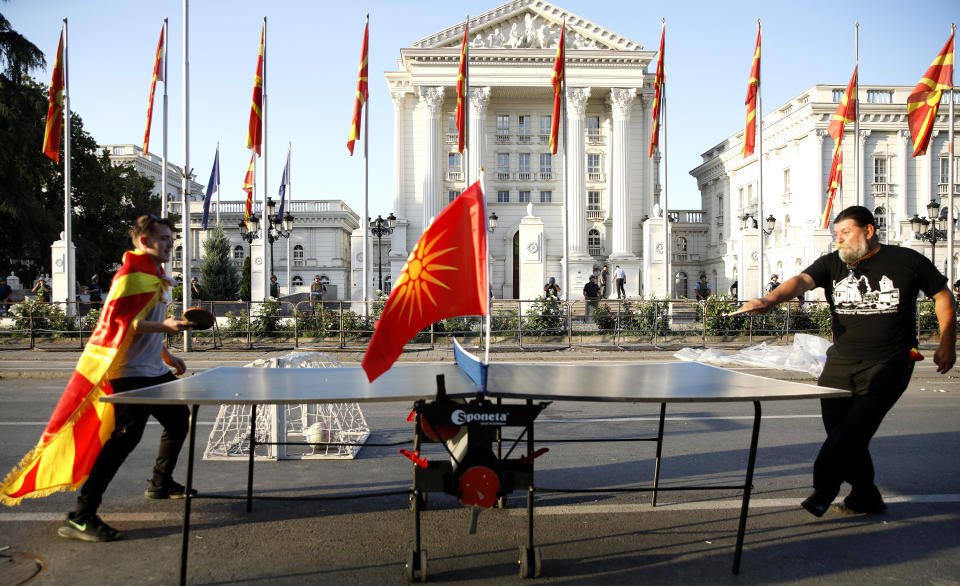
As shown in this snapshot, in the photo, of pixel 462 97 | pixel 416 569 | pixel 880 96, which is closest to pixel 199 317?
pixel 416 569

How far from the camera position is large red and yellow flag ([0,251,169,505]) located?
409 centimetres

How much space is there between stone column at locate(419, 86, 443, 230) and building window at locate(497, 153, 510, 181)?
6.30 meters

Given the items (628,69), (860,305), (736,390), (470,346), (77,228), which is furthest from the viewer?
(628,69)

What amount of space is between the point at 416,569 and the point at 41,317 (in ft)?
63.4

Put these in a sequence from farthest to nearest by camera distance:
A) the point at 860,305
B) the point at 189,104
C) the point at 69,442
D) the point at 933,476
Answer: the point at 189,104, the point at 933,476, the point at 860,305, the point at 69,442

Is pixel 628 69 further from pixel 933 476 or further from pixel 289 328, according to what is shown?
pixel 933 476

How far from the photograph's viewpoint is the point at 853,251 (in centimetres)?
450

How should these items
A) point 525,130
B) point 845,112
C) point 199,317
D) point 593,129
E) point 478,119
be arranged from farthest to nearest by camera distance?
point 593,129
point 525,130
point 478,119
point 845,112
point 199,317

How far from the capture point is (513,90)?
49906 millimetres

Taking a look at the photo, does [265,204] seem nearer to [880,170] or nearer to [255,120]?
[255,120]

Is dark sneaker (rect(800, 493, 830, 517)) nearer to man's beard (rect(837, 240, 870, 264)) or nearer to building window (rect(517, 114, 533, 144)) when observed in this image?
man's beard (rect(837, 240, 870, 264))

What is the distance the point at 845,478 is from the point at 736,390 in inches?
58.7

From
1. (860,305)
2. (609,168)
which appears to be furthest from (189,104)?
(609,168)

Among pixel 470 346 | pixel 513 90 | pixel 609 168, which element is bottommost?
pixel 470 346
